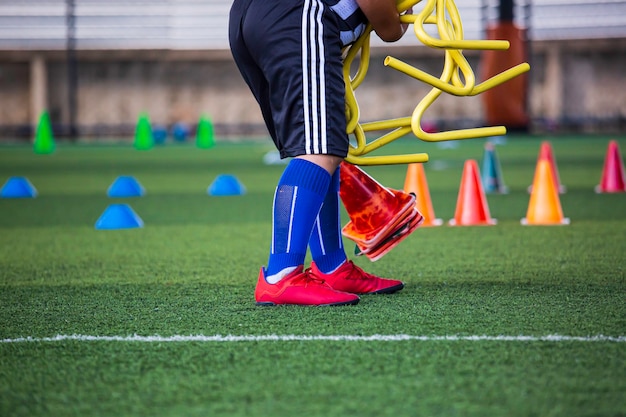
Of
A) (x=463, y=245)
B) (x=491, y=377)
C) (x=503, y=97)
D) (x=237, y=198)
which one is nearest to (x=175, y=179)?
(x=237, y=198)

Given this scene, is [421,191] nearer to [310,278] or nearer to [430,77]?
[430,77]

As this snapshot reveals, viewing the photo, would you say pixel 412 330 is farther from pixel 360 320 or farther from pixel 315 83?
pixel 315 83

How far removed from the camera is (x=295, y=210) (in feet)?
11.5

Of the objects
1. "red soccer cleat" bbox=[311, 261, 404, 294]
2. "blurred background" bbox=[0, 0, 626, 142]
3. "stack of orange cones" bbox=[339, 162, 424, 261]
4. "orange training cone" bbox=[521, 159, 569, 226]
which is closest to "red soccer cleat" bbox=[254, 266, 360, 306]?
"red soccer cleat" bbox=[311, 261, 404, 294]

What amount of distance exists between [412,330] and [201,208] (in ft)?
16.3

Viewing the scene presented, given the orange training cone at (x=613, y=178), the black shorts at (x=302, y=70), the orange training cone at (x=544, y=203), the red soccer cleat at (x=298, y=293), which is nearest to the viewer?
the black shorts at (x=302, y=70)

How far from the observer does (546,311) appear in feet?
11.1

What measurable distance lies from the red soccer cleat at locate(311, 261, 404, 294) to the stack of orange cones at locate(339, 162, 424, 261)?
3.3 inches

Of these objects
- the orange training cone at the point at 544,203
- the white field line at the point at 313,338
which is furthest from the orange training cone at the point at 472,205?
the white field line at the point at 313,338

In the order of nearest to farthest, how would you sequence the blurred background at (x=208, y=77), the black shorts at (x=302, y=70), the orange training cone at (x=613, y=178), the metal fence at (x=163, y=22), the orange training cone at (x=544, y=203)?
1. the black shorts at (x=302, y=70)
2. the orange training cone at (x=544, y=203)
3. the orange training cone at (x=613, y=178)
4. the blurred background at (x=208, y=77)
5. the metal fence at (x=163, y=22)

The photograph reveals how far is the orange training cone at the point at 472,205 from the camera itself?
645 centimetres

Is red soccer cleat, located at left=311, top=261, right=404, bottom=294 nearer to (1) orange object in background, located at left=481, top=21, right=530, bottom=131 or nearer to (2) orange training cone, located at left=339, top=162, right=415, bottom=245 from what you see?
(2) orange training cone, located at left=339, top=162, right=415, bottom=245

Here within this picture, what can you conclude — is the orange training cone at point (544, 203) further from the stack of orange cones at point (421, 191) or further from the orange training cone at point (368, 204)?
the orange training cone at point (368, 204)

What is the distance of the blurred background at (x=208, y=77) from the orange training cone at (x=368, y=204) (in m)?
22.5
